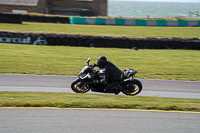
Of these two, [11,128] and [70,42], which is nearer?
[11,128]

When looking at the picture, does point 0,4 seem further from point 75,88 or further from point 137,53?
point 75,88

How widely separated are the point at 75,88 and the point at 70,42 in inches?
457

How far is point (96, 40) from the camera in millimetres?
21125

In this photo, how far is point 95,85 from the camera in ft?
31.2

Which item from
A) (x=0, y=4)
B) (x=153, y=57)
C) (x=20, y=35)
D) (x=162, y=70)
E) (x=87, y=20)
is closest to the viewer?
(x=162, y=70)

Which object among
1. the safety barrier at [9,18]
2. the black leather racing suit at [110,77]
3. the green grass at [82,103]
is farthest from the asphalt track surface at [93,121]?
the safety barrier at [9,18]

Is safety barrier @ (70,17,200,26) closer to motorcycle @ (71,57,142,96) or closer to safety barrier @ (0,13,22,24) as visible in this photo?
safety barrier @ (0,13,22,24)

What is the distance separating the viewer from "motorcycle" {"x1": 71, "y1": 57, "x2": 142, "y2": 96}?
30.7 feet

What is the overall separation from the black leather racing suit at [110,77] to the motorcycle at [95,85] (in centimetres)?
13

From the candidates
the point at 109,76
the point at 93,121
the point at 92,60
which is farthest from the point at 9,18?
the point at 93,121

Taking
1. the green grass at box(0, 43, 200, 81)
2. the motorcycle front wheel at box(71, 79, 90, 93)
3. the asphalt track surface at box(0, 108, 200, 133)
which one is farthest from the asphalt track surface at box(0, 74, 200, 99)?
the asphalt track surface at box(0, 108, 200, 133)

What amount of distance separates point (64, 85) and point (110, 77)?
2.13 m

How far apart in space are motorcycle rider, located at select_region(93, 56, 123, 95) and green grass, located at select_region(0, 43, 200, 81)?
385 cm

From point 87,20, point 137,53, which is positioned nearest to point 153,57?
point 137,53
